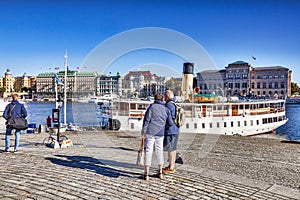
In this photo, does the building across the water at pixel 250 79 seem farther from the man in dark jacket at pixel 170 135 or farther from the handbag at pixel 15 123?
the man in dark jacket at pixel 170 135

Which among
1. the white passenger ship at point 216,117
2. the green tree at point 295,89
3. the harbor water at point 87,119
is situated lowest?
the harbor water at point 87,119

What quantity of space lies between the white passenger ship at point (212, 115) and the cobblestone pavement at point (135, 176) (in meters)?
11.9

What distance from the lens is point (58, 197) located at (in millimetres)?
5023

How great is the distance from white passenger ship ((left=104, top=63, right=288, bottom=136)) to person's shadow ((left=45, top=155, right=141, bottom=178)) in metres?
12.0

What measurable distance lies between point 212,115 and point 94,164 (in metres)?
21.1

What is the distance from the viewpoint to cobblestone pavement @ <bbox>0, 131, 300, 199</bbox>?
5.33m

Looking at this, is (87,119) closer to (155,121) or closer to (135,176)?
(135,176)

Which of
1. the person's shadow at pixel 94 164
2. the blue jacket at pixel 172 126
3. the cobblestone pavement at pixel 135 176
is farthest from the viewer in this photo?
the person's shadow at pixel 94 164

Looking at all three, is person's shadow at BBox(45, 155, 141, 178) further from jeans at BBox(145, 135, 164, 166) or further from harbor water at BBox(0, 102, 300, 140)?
harbor water at BBox(0, 102, 300, 140)

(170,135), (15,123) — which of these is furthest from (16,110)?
(170,135)

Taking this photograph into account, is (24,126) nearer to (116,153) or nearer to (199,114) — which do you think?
(116,153)

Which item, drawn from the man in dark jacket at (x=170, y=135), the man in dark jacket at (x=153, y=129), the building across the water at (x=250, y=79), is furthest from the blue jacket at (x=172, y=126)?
the building across the water at (x=250, y=79)

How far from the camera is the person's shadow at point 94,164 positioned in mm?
6730

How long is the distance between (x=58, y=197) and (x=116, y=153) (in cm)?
437
